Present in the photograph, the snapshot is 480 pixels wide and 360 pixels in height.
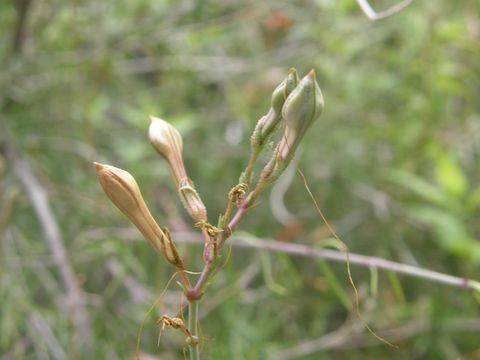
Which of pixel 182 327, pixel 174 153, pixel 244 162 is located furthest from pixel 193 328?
pixel 244 162

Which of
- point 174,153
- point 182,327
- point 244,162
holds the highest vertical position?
point 174,153

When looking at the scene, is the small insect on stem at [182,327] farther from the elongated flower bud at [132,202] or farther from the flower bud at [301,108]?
the flower bud at [301,108]

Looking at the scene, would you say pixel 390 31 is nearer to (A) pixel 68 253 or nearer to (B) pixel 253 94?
(B) pixel 253 94

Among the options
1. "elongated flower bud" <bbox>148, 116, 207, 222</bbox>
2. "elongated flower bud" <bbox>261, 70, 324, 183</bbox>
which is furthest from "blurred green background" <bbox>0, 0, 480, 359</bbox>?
"elongated flower bud" <bbox>261, 70, 324, 183</bbox>

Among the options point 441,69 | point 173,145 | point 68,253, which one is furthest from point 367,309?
point 173,145

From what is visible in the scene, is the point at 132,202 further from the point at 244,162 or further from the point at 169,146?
the point at 244,162
